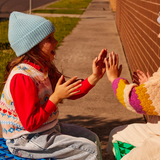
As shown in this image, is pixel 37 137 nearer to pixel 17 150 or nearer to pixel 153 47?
pixel 17 150

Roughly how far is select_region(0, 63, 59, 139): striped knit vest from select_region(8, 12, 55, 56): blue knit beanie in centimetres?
17

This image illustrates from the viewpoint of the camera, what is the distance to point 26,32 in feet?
8.02

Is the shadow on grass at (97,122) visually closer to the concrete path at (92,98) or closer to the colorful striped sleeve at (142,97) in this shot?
the concrete path at (92,98)

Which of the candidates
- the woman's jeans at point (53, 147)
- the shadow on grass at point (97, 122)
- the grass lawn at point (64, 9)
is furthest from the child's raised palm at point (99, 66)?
the grass lawn at point (64, 9)

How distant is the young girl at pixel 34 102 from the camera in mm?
2234

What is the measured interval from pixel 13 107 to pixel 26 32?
2.07 feet

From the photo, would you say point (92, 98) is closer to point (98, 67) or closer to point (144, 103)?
point (98, 67)

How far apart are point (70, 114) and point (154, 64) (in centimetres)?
164

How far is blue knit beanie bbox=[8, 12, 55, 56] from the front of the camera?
245 cm

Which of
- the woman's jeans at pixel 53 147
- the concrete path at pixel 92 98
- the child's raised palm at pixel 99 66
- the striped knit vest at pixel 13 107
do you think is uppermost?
the child's raised palm at pixel 99 66

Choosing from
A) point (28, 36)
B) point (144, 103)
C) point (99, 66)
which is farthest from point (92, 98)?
point (144, 103)

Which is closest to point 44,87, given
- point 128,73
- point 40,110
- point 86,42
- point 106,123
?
point 40,110

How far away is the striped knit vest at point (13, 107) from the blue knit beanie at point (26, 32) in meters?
0.17

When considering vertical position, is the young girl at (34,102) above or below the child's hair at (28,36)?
below
